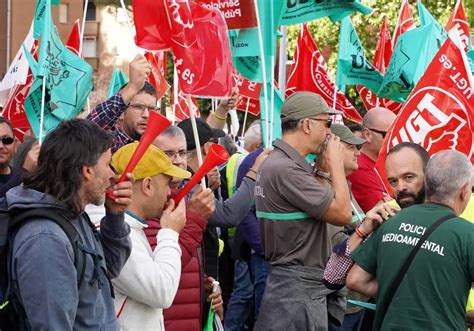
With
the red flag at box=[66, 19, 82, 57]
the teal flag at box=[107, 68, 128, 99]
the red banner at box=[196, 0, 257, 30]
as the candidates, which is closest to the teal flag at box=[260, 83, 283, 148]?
the red banner at box=[196, 0, 257, 30]

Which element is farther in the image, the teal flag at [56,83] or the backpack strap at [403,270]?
the teal flag at [56,83]

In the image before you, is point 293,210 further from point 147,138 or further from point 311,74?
point 311,74

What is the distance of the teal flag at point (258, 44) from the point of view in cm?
834

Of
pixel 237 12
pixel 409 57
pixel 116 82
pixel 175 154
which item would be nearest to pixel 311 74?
pixel 409 57

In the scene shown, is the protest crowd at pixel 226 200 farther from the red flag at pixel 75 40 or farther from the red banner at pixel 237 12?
the red flag at pixel 75 40

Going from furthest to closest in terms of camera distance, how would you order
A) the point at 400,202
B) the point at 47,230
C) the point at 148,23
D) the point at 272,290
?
the point at 148,23
the point at 272,290
the point at 400,202
the point at 47,230

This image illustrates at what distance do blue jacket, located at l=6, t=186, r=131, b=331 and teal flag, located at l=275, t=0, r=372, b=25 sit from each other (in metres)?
4.85

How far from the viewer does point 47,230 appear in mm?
3975

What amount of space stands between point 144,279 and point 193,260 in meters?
1.03

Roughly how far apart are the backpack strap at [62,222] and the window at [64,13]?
3672 centimetres

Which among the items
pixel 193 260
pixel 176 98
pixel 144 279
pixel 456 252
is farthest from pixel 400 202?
pixel 176 98

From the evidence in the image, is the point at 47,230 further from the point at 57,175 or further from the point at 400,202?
the point at 400,202

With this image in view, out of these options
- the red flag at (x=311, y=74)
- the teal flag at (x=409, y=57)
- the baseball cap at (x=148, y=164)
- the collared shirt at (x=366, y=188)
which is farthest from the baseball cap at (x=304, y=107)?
the red flag at (x=311, y=74)

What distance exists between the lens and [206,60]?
22.5 feet
